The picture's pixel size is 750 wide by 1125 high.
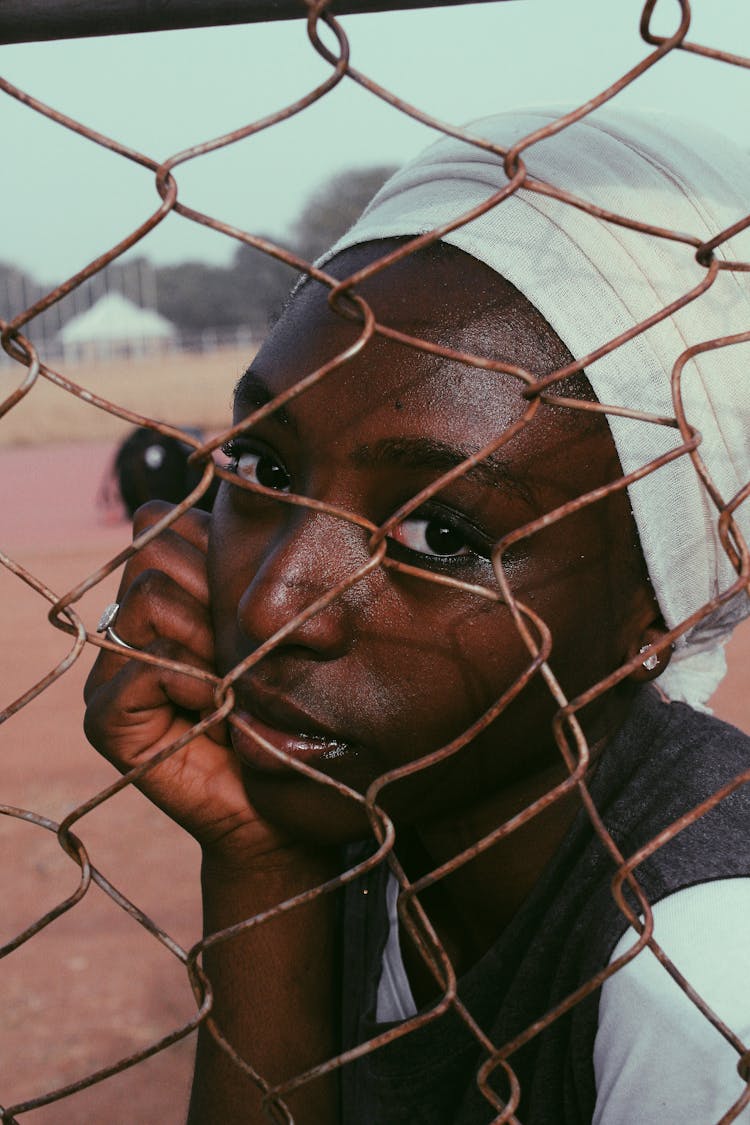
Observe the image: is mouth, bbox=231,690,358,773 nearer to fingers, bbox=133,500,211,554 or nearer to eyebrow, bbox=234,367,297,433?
eyebrow, bbox=234,367,297,433

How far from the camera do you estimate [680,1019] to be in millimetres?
1233

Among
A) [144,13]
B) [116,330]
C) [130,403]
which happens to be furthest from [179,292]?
[144,13]

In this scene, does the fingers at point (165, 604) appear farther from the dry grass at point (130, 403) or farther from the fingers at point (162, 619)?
the dry grass at point (130, 403)

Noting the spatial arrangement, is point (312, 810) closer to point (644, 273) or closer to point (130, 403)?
point (644, 273)

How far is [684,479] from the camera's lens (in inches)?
59.5

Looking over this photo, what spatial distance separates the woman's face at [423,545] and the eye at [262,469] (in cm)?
9

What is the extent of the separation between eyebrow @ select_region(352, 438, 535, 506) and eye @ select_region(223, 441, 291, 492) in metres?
0.20

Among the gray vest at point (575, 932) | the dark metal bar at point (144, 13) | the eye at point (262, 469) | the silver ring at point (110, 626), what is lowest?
the gray vest at point (575, 932)

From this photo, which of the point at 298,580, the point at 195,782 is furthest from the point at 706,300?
the point at 195,782

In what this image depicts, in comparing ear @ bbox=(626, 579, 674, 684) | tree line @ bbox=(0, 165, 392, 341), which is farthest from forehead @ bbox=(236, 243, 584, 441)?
tree line @ bbox=(0, 165, 392, 341)

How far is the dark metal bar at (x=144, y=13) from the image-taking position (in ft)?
3.15

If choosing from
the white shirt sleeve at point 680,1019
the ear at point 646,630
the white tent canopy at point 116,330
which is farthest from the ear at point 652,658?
the white tent canopy at point 116,330

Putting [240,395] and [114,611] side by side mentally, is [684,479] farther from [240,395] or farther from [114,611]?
[114,611]

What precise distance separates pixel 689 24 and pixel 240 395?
0.89 m
